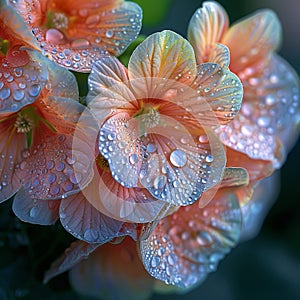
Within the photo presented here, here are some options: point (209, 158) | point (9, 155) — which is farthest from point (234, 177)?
point (9, 155)

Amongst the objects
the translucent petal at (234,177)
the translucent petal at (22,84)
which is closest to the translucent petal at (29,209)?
the translucent petal at (22,84)

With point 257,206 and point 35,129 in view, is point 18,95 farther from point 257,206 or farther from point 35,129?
point 257,206

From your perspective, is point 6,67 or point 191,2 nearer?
point 6,67

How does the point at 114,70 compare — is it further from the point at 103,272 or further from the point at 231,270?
the point at 231,270

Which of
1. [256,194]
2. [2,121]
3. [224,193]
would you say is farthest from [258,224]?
[2,121]

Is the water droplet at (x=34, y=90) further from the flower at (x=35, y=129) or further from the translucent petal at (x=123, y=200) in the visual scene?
the translucent petal at (x=123, y=200)

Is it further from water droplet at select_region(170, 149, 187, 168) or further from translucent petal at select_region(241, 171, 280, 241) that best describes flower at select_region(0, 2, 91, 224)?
translucent petal at select_region(241, 171, 280, 241)
